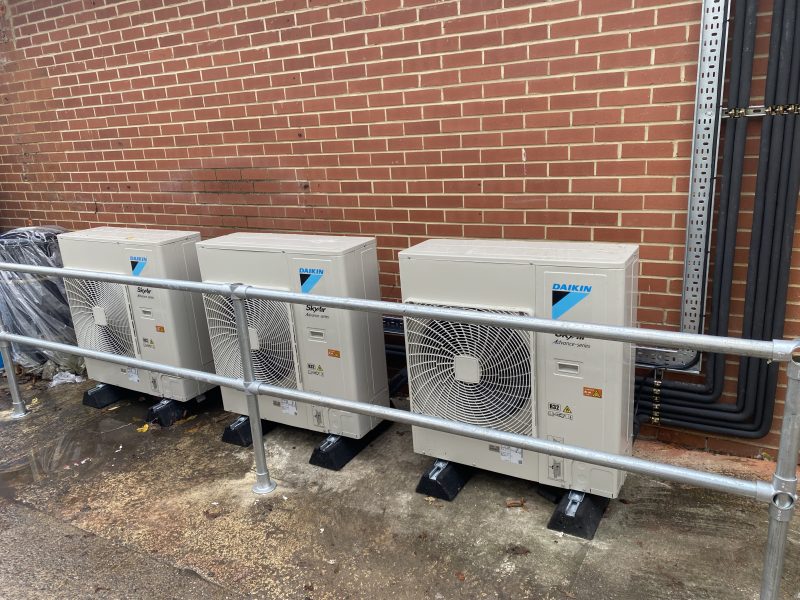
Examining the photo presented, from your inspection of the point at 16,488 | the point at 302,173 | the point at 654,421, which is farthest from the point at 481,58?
the point at 16,488

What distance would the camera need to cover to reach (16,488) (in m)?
3.17

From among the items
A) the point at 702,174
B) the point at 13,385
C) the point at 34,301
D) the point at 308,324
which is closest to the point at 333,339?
the point at 308,324

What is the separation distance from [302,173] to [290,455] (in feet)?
5.67

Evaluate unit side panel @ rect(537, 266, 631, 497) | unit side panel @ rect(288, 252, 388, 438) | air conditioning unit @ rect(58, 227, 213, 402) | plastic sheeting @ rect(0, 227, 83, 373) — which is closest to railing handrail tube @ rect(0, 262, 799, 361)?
unit side panel @ rect(537, 266, 631, 497)

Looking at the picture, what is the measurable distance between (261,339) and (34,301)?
2.46 m

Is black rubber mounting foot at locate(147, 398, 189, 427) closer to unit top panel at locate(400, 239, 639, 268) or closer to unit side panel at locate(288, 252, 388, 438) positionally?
unit side panel at locate(288, 252, 388, 438)

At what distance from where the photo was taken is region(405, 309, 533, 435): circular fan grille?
2.49m

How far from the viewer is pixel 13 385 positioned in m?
3.97

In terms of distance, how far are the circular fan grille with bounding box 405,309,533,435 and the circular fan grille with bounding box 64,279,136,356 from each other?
1991 mm

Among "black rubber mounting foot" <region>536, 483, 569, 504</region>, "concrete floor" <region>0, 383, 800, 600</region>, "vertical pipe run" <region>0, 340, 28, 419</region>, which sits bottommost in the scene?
"concrete floor" <region>0, 383, 800, 600</region>

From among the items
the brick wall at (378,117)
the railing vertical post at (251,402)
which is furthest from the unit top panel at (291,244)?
the brick wall at (378,117)

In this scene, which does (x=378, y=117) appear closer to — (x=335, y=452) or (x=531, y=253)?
(x=531, y=253)

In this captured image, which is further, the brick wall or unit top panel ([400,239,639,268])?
the brick wall

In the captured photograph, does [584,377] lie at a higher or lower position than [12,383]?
higher
